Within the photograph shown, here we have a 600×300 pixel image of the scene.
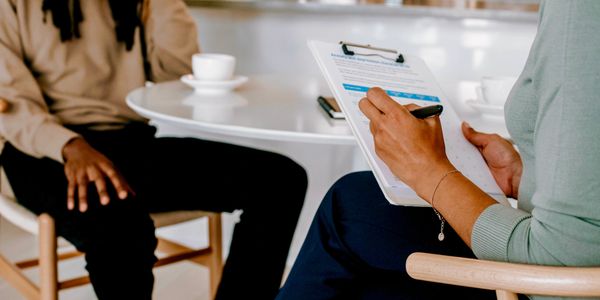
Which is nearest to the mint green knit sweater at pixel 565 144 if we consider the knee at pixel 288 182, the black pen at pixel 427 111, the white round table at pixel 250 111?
the black pen at pixel 427 111

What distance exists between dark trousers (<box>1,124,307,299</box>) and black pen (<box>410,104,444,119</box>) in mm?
554

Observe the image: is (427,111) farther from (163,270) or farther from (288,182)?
(163,270)

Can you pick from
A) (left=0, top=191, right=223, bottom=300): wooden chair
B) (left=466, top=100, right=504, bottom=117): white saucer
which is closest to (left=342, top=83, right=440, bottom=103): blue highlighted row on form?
(left=466, top=100, right=504, bottom=117): white saucer

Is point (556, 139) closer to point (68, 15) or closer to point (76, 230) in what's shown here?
point (76, 230)

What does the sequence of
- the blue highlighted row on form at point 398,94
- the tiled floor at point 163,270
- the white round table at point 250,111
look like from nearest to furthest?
1. the blue highlighted row on form at point 398,94
2. the white round table at point 250,111
3. the tiled floor at point 163,270

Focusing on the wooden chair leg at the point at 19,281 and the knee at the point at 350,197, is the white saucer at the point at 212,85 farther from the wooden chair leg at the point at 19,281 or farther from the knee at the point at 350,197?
the wooden chair leg at the point at 19,281

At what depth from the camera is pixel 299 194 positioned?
1.32 meters

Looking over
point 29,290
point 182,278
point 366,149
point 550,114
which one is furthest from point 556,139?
point 182,278

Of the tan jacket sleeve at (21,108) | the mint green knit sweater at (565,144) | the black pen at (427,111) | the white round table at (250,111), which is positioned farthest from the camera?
the tan jacket sleeve at (21,108)

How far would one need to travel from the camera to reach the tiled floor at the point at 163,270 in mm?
1781

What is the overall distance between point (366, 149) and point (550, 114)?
27 cm

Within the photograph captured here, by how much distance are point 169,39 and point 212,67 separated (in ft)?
0.98

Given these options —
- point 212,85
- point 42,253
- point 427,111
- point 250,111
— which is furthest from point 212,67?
point 427,111

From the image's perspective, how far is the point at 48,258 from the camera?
116cm
